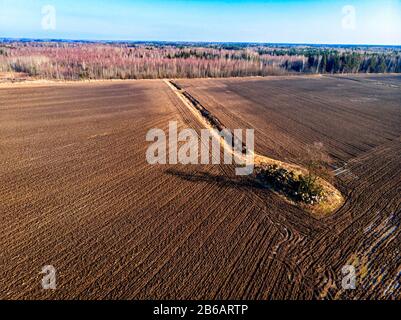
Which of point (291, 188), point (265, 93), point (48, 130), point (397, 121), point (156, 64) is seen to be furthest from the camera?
point (156, 64)

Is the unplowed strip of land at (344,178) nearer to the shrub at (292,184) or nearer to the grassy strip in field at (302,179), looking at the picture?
the grassy strip in field at (302,179)

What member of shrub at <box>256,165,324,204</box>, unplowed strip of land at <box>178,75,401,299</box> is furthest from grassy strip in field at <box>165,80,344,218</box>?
unplowed strip of land at <box>178,75,401,299</box>

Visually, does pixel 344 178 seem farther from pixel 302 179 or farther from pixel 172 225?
pixel 172 225

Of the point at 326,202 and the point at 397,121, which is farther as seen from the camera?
the point at 397,121

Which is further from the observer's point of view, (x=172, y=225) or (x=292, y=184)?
(x=292, y=184)

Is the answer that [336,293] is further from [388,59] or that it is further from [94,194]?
[388,59]

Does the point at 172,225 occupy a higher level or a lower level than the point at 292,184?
lower

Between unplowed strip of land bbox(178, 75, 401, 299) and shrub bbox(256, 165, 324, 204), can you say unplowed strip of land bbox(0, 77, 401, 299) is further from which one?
shrub bbox(256, 165, 324, 204)

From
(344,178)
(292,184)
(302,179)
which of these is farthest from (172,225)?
(344,178)

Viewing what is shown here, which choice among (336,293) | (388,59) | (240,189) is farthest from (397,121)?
(388,59)
